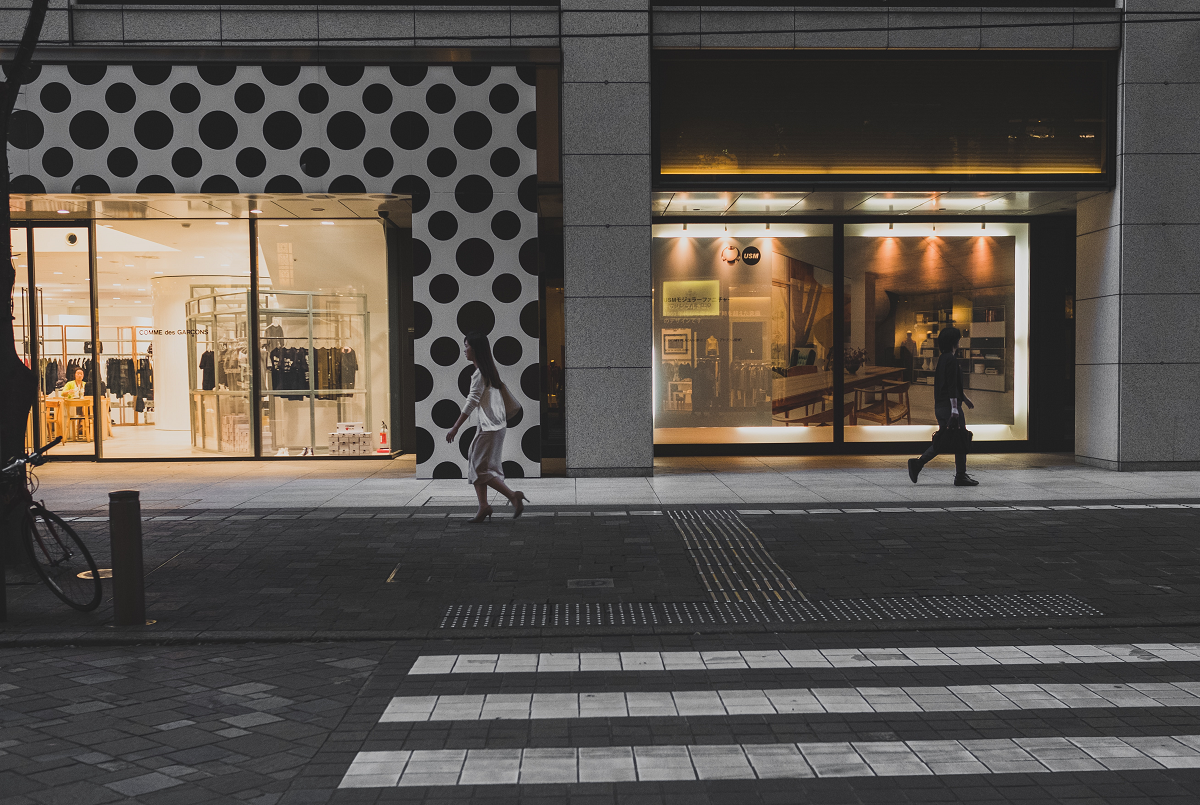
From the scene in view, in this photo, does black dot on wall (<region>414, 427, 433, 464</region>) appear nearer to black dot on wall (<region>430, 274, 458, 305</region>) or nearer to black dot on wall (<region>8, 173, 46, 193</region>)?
black dot on wall (<region>430, 274, 458, 305</region>)

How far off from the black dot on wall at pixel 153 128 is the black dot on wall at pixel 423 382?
4536 mm

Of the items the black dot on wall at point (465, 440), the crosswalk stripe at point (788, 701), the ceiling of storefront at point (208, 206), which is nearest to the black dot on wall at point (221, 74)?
the ceiling of storefront at point (208, 206)

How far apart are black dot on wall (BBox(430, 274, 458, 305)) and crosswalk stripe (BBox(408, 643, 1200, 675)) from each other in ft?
25.3

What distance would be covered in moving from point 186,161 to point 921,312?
11258 mm

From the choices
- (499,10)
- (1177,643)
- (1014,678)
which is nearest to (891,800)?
(1014,678)

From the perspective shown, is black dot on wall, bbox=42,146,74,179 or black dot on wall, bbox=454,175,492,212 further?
black dot on wall, bbox=454,175,492,212

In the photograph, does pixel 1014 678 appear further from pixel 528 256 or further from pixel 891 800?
pixel 528 256

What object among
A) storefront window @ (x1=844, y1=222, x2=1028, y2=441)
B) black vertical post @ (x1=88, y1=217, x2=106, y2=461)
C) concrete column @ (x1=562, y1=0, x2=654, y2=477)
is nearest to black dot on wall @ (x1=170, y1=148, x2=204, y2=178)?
black vertical post @ (x1=88, y1=217, x2=106, y2=461)

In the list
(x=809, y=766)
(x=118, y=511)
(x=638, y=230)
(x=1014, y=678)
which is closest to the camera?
(x=809, y=766)

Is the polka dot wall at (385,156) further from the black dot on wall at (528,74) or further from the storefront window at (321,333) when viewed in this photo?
the storefront window at (321,333)

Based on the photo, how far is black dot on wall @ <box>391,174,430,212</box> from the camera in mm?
12430

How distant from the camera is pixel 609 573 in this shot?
286 inches

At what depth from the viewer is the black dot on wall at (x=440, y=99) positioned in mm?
12398

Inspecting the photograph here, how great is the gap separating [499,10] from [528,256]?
11.0 ft
